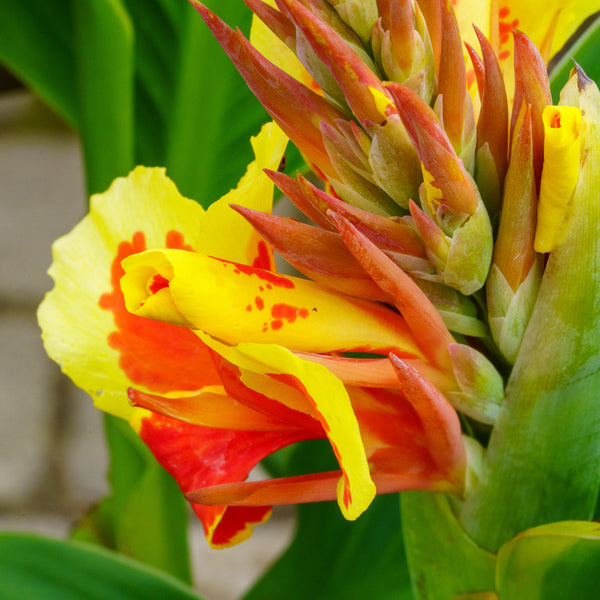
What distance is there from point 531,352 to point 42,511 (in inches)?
44.1

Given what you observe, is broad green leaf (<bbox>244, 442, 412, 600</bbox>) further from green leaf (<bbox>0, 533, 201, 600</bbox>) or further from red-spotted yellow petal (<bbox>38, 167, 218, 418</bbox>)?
red-spotted yellow petal (<bbox>38, 167, 218, 418</bbox>)

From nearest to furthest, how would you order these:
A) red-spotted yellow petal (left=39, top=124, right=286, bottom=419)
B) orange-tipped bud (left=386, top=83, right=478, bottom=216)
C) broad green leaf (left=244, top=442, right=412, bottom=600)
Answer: orange-tipped bud (left=386, top=83, right=478, bottom=216) < red-spotted yellow petal (left=39, top=124, right=286, bottom=419) < broad green leaf (left=244, top=442, right=412, bottom=600)

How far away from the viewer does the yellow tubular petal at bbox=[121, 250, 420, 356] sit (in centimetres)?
25

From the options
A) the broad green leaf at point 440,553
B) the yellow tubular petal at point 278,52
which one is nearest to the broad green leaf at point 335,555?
the broad green leaf at point 440,553

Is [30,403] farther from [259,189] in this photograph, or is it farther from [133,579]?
[259,189]

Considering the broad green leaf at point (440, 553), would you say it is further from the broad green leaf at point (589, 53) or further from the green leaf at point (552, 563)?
the broad green leaf at point (589, 53)

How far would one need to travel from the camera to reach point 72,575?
1.63 feet

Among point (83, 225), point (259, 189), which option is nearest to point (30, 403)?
point (83, 225)

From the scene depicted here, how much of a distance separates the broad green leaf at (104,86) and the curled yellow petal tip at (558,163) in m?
0.32

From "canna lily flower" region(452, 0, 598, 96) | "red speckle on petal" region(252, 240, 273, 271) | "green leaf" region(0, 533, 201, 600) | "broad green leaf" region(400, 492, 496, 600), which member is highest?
"canna lily flower" region(452, 0, 598, 96)

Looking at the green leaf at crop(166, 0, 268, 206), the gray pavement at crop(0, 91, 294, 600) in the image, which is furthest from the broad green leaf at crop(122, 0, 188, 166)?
the gray pavement at crop(0, 91, 294, 600)

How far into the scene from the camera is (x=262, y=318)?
0.27m

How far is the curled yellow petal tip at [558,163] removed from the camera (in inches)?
9.6

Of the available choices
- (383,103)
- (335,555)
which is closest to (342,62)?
(383,103)
